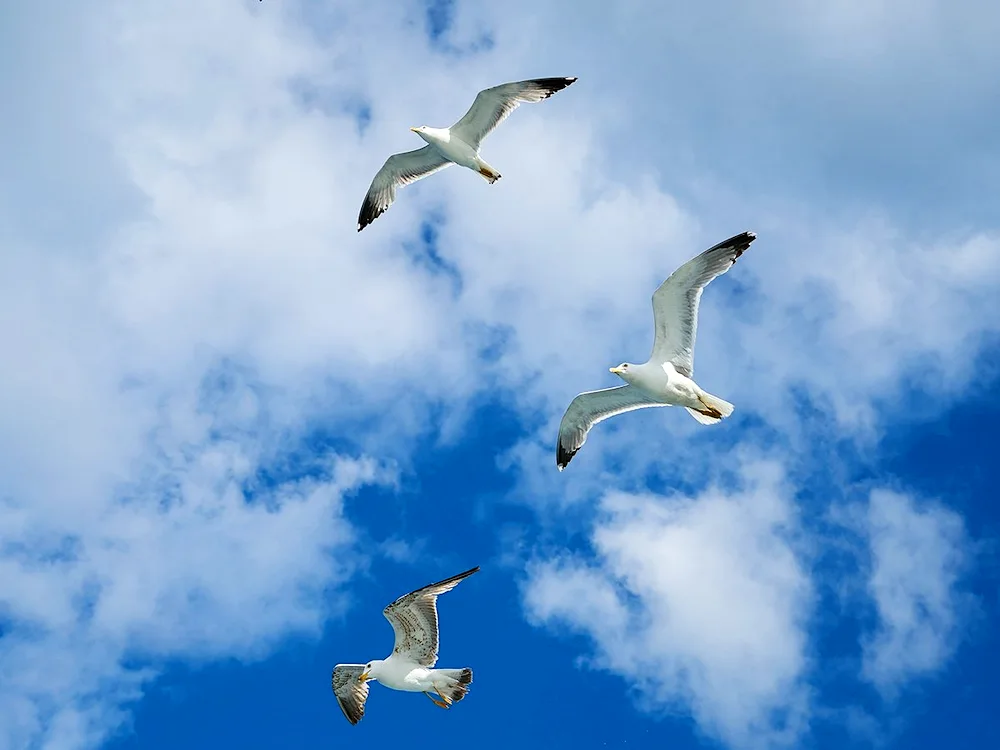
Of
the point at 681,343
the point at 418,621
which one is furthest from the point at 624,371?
the point at 418,621

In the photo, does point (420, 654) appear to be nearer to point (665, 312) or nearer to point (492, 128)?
point (665, 312)

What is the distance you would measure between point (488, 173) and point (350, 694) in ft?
35.2

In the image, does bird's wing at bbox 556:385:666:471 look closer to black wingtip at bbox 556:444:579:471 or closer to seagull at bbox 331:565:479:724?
black wingtip at bbox 556:444:579:471

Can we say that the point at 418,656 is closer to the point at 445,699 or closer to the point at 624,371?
the point at 445,699

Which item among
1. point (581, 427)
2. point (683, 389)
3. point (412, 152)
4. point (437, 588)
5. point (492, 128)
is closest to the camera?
point (437, 588)

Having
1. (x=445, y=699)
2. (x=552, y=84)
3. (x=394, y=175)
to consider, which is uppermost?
(x=394, y=175)

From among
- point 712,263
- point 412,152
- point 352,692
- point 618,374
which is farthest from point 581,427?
point 412,152

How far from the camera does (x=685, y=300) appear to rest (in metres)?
17.6

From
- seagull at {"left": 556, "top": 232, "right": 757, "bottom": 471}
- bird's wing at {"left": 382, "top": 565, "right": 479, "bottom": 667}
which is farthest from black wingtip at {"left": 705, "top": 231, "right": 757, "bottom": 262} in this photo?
bird's wing at {"left": 382, "top": 565, "right": 479, "bottom": 667}

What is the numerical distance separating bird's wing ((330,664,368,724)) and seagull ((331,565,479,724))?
49cm

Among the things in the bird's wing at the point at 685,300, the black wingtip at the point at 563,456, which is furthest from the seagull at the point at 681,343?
the black wingtip at the point at 563,456

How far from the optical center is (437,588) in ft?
54.6

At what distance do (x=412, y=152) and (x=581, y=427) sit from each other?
806cm

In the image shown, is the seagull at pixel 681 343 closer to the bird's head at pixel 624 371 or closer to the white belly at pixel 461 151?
the bird's head at pixel 624 371
